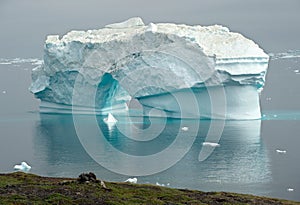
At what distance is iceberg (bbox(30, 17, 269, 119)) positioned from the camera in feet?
122

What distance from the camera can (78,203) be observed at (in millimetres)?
10328

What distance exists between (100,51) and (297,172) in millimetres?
18642

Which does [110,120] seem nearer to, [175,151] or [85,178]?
[175,151]

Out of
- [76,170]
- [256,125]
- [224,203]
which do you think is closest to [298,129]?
[256,125]

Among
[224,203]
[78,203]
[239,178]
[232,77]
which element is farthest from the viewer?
[232,77]

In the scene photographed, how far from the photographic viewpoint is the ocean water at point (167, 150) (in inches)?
999

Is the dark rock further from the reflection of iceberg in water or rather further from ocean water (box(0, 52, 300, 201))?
the reflection of iceberg in water

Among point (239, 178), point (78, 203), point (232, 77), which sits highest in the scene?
point (232, 77)

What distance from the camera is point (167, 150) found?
108 ft

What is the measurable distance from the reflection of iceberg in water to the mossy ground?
392 inches

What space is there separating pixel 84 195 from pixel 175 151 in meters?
21.4

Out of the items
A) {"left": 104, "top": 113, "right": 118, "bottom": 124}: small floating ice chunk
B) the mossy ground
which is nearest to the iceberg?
{"left": 104, "top": 113, "right": 118, "bottom": 124}: small floating ice chunk

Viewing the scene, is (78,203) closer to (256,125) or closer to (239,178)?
(239,178)

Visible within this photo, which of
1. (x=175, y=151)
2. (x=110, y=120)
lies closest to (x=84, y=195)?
(x=175, y=151)
